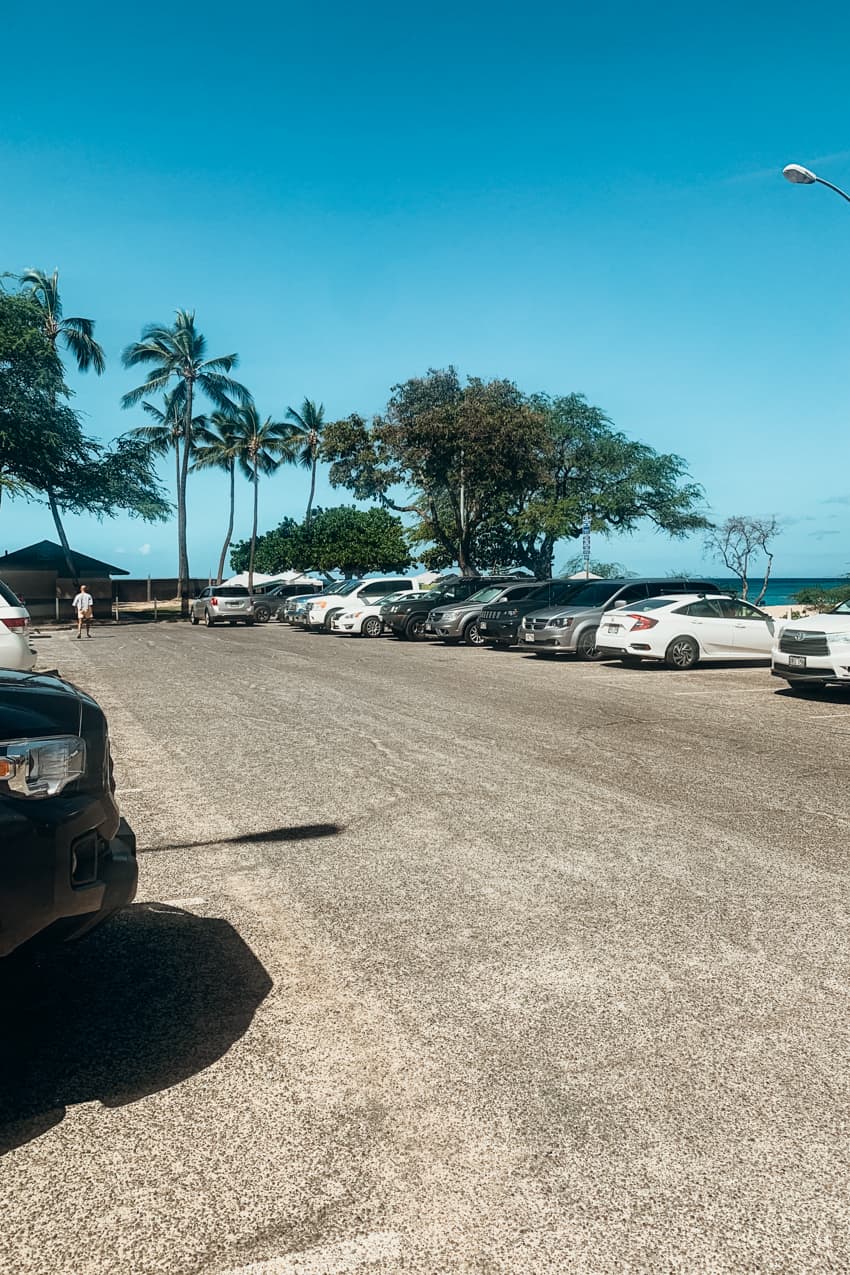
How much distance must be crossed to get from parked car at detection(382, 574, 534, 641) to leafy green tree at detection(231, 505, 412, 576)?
33.0m

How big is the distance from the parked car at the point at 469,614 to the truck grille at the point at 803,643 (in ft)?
36.1

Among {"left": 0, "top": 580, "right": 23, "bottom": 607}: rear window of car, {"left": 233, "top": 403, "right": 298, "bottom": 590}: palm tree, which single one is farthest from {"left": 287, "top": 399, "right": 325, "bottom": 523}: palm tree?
{"left": 0, "top": 580, "right": 23, "bottom": 607}: rear window of car

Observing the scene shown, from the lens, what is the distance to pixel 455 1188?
97.1 inches

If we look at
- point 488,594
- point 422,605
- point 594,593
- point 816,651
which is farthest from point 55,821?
point 422,605

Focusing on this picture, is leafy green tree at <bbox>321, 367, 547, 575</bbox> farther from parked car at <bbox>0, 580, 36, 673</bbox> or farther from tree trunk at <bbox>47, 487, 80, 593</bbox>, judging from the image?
parked car at <bbox>0, 580, 36, 673</bbox>

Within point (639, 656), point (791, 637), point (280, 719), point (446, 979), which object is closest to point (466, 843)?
point (446, 979)

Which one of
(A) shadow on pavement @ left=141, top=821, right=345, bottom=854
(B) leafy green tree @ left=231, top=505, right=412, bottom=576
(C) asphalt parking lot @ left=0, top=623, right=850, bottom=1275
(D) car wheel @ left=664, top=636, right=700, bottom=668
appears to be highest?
(B) leafy green tree @ left=231, top=505, right=412, bottom=576

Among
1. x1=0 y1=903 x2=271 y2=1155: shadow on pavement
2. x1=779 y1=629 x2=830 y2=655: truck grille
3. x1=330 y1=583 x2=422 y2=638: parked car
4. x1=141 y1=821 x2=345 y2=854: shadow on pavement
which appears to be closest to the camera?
x1=0 y1=903 x2=271 y2=1155: shadow on pavement

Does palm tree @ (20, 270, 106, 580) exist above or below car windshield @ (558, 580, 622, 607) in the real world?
above

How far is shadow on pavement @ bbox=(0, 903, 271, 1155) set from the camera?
115 inches

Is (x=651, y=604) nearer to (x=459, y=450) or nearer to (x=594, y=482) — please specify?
(x=459, y=450)

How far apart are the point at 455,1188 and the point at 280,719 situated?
834cm

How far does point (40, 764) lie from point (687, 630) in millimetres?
15588

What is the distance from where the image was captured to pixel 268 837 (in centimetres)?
586
